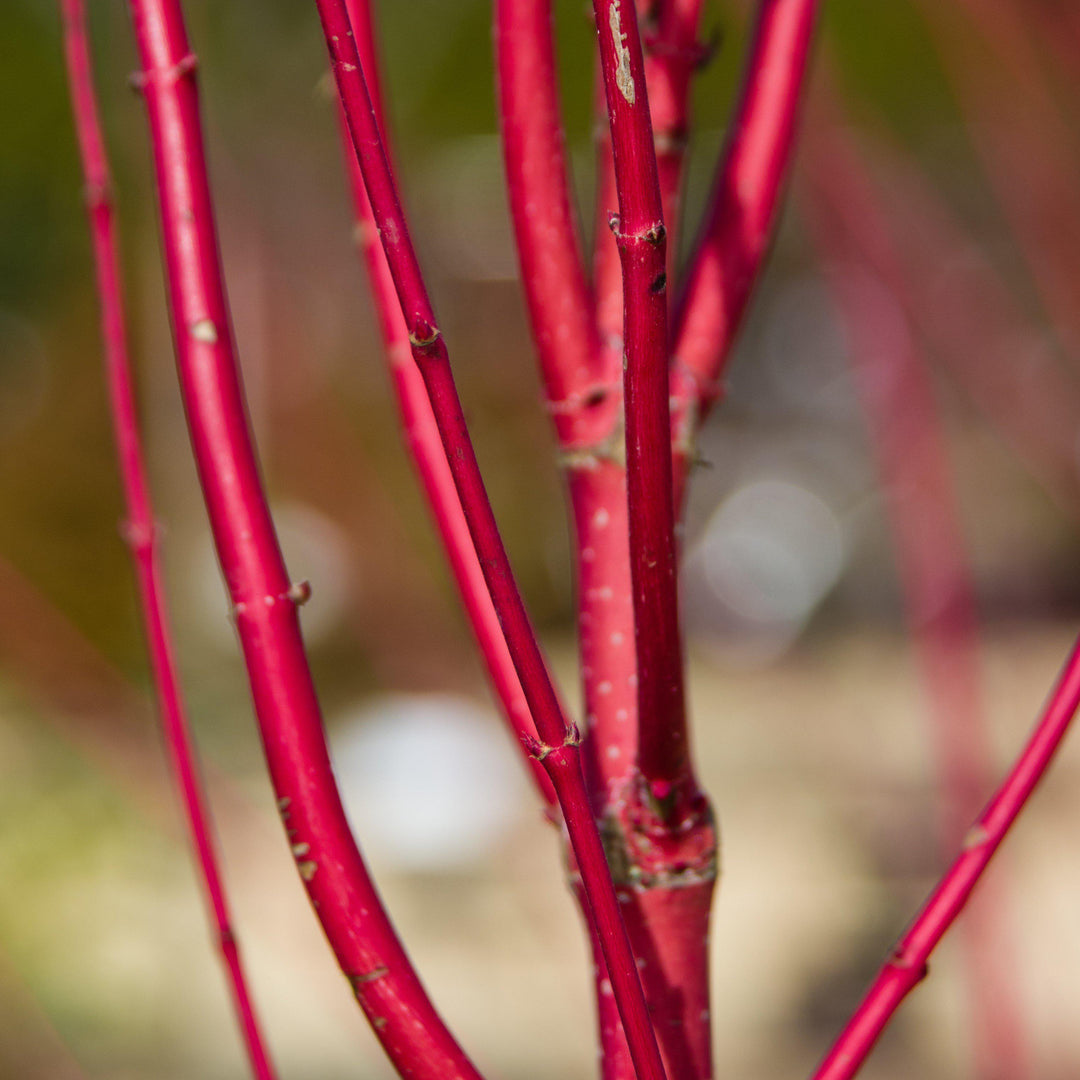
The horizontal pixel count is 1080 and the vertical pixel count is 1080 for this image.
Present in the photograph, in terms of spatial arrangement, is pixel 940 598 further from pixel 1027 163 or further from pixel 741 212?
pixel 1027 163

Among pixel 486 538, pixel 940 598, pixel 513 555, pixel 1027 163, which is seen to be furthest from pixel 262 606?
pixel 513 555

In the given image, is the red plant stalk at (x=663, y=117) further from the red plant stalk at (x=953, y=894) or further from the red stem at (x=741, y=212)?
the red plant stalk at (x=953, y=894)

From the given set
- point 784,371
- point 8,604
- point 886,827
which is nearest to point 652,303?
point 8,604

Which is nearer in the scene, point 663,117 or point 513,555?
point 663,117

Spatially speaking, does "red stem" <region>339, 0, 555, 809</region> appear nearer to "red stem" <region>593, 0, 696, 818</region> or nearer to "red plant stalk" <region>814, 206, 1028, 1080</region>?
"red stem" <region>593, 0, 696, 818</region>

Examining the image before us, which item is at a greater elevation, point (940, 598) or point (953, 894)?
point (940, 598)

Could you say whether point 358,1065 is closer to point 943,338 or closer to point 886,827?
point 886,827
